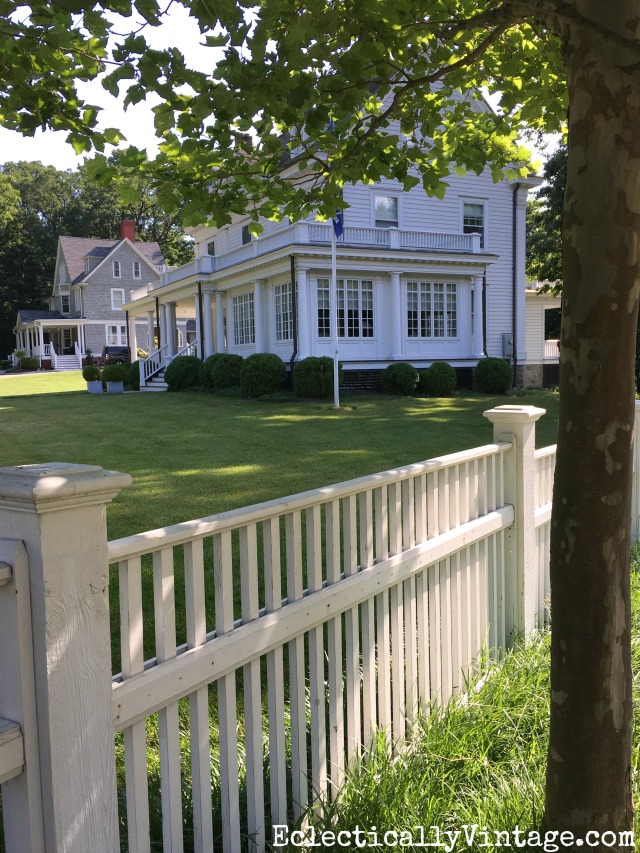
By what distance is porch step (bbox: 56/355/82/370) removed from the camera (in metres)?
49.5

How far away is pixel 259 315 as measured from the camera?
25.5 m

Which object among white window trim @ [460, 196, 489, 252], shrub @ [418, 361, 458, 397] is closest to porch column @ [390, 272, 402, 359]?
shrub @ [418, 361, 458, 397]

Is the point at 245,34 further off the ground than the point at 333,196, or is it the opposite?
the point at 245,34

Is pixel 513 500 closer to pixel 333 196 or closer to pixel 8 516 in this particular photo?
pixel 333 196

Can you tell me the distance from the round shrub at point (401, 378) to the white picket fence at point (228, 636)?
58.2ft

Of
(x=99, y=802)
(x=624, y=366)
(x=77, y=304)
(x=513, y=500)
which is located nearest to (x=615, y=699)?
(x=624, y=366)

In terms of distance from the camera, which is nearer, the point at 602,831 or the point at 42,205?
the point at 602,831

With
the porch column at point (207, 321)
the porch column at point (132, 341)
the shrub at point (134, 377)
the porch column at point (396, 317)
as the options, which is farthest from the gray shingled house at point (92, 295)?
the porch column at point (396, 317)

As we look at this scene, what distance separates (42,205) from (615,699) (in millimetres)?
70724

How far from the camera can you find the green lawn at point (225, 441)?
8.28 meters

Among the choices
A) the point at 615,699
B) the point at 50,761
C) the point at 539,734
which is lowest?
the point at 539,734

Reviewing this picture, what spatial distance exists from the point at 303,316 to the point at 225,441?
1076 centimetres

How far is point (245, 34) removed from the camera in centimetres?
341

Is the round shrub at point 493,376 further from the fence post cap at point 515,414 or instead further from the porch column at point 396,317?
the fence post cap at point 515,414
